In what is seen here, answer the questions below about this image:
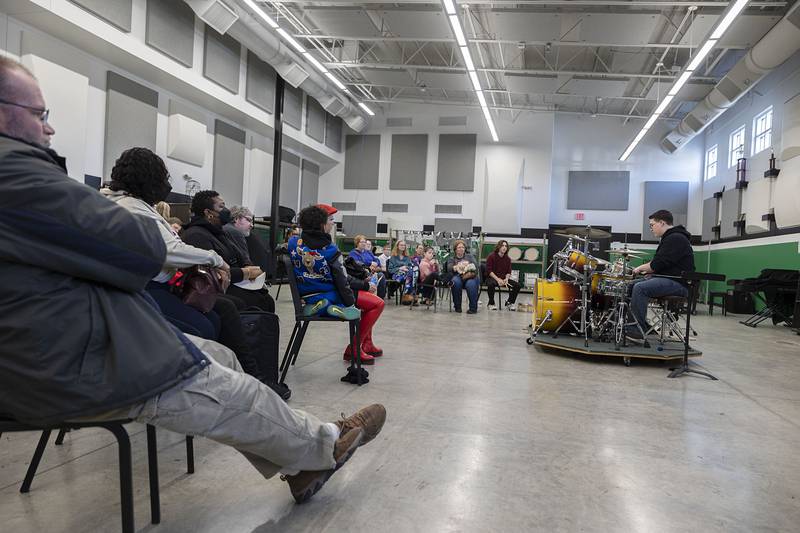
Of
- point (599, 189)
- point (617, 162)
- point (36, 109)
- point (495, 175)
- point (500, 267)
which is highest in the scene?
point (617, 162)

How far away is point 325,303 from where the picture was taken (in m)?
3.39

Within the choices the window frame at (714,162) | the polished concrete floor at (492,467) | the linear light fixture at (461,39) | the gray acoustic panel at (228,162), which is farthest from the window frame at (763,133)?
the gray acoustic panel at (228,162)

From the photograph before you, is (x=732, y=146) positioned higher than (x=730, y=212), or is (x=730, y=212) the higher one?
(x=732, y=146)

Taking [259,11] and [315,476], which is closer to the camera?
[315,476]

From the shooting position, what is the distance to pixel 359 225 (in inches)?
660

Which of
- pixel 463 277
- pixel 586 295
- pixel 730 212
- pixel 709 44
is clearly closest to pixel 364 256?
pixel 463 277

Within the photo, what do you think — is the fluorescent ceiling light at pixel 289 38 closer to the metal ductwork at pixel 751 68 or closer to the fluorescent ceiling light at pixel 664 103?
the fluorescent ceiling light at pixel 664 103

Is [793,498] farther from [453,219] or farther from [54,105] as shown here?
[453,219]

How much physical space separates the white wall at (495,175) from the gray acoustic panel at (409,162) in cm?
17

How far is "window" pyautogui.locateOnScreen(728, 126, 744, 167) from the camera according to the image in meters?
12.7

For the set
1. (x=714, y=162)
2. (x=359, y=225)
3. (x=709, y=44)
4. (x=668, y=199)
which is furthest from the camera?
(x=359, y=225)

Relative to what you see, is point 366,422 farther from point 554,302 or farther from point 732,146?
point 732,146

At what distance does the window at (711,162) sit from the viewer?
47.7ft

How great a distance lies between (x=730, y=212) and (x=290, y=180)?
11.6m
